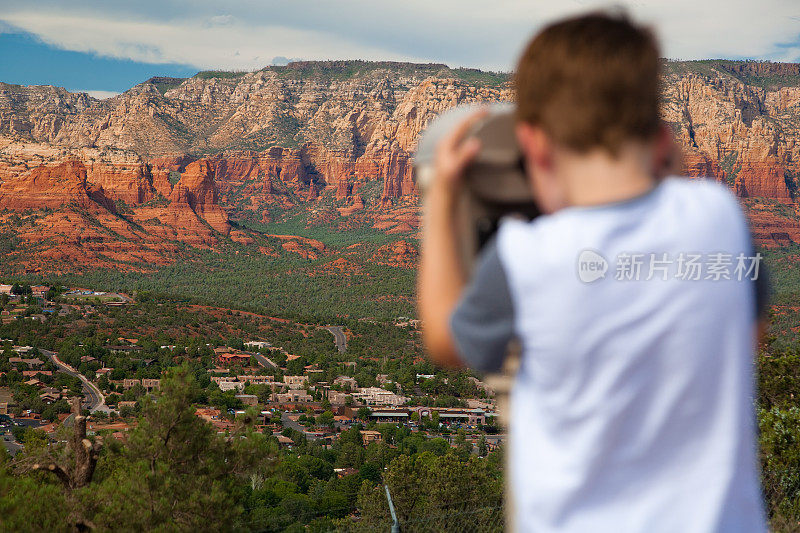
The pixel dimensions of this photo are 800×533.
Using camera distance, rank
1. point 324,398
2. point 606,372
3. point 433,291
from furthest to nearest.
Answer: point 324,398
point 433,291
point 606,372

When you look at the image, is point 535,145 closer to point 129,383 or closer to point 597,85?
point 597,85

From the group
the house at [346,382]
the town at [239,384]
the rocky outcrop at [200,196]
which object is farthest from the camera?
the rocky outcrop at [200,196]

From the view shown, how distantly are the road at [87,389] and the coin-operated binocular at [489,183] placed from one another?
153 ft

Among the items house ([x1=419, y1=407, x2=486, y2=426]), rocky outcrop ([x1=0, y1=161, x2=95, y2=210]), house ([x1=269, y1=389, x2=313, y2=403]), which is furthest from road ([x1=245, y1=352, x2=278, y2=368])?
rocky outcrop ([x1=0, y1=161, x2=95, y2=210])

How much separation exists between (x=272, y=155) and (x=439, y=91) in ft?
127

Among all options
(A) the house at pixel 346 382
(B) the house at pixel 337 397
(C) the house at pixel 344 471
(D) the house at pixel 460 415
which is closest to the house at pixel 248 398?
(B) the house at pixel 337 397

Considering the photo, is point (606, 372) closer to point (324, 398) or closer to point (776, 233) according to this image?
point (324, 398)

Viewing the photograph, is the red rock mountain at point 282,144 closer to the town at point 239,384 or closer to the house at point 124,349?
the town at point 239,384

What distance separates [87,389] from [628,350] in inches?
2209

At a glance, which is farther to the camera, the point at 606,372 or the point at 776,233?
the point at 776,233

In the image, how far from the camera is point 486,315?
2.97 feet

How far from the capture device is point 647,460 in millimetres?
902

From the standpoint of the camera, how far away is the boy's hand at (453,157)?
98 centimetres

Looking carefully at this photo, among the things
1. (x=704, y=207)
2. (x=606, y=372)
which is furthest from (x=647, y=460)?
(x=704, y=207)
